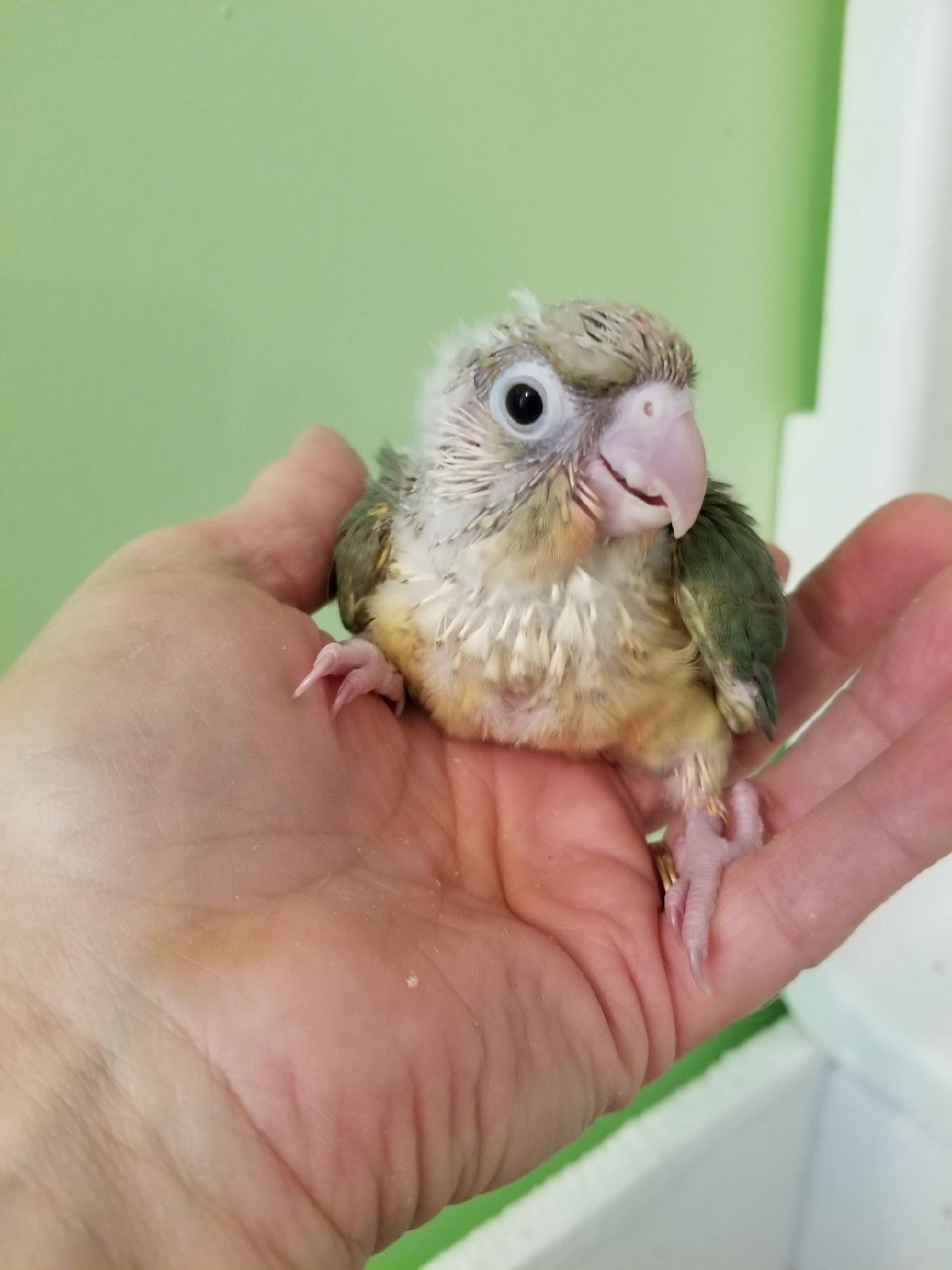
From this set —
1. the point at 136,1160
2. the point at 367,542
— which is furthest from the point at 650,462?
the point at 136,1160

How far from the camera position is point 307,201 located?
1476 mm

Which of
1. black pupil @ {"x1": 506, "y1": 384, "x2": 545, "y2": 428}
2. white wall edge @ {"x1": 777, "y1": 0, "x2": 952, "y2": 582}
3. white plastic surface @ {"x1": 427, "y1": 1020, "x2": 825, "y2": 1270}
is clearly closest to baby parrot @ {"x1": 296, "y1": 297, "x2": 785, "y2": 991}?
black pupil @ {"x1": 506, "y1": 384, "x2": 545, "y2": 428}

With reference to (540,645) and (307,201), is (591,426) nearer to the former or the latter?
(540,645)

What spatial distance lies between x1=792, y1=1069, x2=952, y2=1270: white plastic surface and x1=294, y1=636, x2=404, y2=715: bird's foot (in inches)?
50.6

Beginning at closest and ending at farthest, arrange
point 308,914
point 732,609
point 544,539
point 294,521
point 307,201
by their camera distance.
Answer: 1. point 308,914
2. point 544,539
3. point 732,609
4. point 294,521
5. point 307,201

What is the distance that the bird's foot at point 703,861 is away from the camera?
40.3 inches

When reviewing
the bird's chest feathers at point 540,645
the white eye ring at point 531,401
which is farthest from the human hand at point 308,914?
the white eye ring at point 531,401

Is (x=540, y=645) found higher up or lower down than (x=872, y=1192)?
higher up

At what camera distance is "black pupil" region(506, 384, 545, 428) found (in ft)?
3.06

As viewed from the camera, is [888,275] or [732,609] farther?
[888,275]

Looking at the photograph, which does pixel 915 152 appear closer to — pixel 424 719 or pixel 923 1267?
pixel 424 719

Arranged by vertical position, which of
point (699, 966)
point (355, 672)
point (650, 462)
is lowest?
point (699, 966)

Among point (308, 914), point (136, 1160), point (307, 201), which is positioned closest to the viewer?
point (136, 1160)

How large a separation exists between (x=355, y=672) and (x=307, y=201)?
83 centimetres
